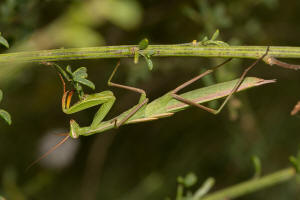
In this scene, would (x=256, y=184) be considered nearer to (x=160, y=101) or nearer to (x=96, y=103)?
(x=160, y=101)

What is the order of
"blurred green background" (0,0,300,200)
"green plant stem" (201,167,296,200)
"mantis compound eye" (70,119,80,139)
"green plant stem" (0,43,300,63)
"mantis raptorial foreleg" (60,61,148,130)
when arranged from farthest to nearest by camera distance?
"blurred green background" (0,0,300,200) → "green plant stem" (201,167,296,200) → "mantis compound eye" (70,119,80,139) → "mantis raptorial foreleg" (60,61,148,130) → "green plant stem" (0,43,300,63)

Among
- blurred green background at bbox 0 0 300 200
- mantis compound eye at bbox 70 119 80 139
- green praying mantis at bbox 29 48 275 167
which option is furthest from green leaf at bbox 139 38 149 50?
blurred green background at bbox 0 0 300 200

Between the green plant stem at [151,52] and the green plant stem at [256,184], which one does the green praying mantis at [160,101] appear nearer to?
the green plant stem at [151,52]

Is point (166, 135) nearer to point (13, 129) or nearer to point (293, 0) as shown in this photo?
point (13, 129)

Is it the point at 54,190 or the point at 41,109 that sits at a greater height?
the point at 41,109

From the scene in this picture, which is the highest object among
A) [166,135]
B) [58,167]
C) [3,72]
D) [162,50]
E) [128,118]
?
[166,135]

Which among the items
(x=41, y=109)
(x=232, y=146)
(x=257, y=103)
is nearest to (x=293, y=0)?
(x=257, y=103)

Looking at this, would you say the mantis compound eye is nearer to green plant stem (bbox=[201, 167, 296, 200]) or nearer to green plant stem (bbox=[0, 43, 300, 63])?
green plant stem (bbox=[0, 43, 300, 63])
